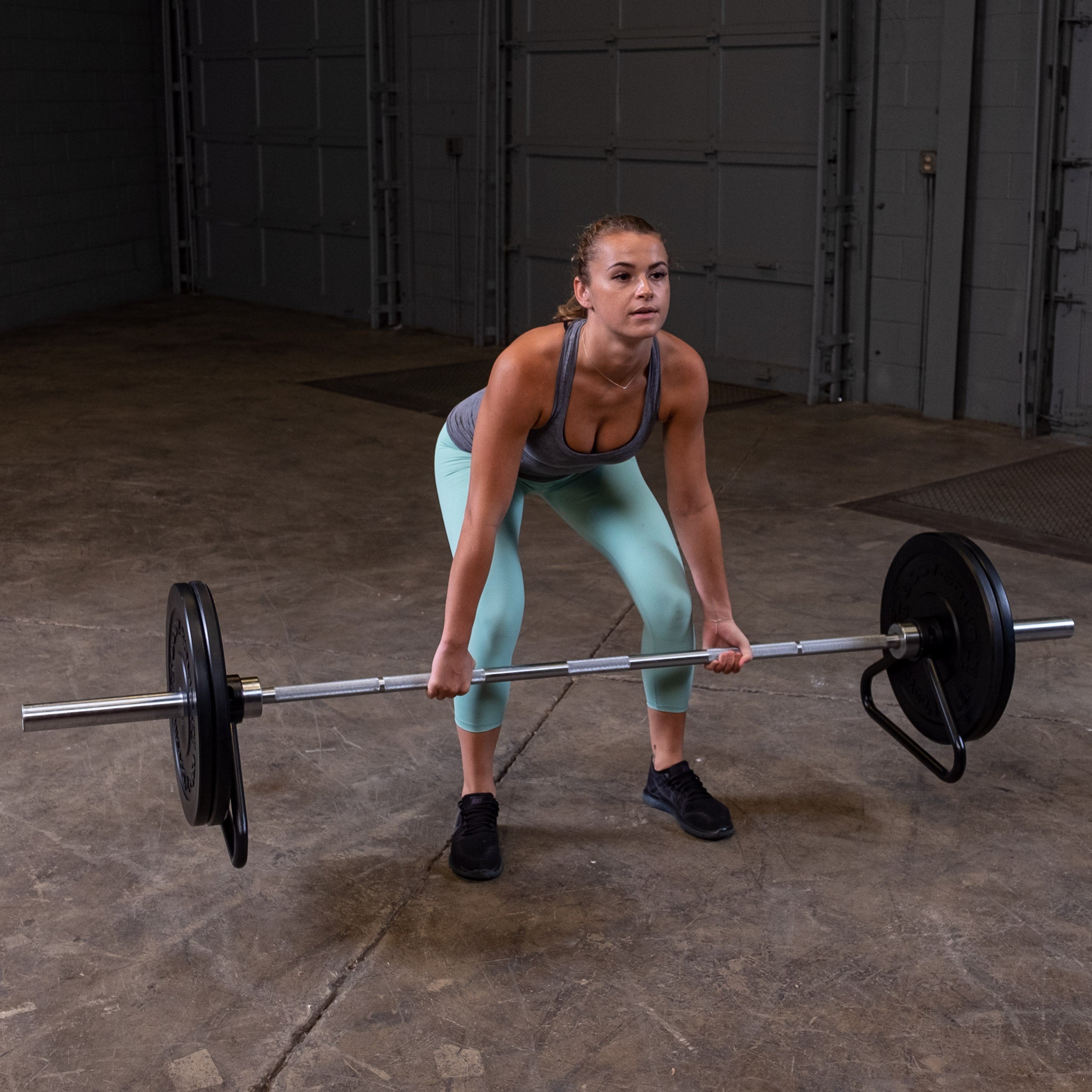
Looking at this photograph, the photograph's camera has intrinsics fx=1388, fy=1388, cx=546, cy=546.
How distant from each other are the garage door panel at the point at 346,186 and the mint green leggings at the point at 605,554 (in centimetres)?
680

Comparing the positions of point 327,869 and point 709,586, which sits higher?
point 709,586

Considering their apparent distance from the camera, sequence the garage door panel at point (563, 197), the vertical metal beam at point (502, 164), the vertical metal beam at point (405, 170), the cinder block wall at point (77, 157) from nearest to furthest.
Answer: the garage door panel at point (563, 197)
the vertical metal beam at point (502, 164)
the vertical metal beam at point (405, 170)
the cinder block wall at point (77, 157)

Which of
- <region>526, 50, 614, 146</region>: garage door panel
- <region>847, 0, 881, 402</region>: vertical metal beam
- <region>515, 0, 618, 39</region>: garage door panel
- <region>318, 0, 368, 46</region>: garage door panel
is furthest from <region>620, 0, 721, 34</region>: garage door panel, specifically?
<region>318, 0, 368, 46</region>: garage door panel

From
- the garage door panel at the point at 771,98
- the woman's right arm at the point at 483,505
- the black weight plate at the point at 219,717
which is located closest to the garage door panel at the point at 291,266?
the garage door panel at the point at 771,98

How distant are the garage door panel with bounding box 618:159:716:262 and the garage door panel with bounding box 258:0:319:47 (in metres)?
2.94

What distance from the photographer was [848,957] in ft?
7.58

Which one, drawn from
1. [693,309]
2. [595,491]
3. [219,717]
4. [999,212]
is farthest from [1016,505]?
[219,717]

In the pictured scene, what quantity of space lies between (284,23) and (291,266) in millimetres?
1627

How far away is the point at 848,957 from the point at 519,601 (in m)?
0.84

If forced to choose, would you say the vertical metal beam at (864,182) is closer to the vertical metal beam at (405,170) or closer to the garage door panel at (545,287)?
the garage door panel at (545,287)

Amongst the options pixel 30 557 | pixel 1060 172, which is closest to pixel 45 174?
pixel 30 557

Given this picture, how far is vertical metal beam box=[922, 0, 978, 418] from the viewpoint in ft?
19.9

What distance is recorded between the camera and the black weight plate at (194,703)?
215 cm

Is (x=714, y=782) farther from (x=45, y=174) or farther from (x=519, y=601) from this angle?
(x=45, y=174)
